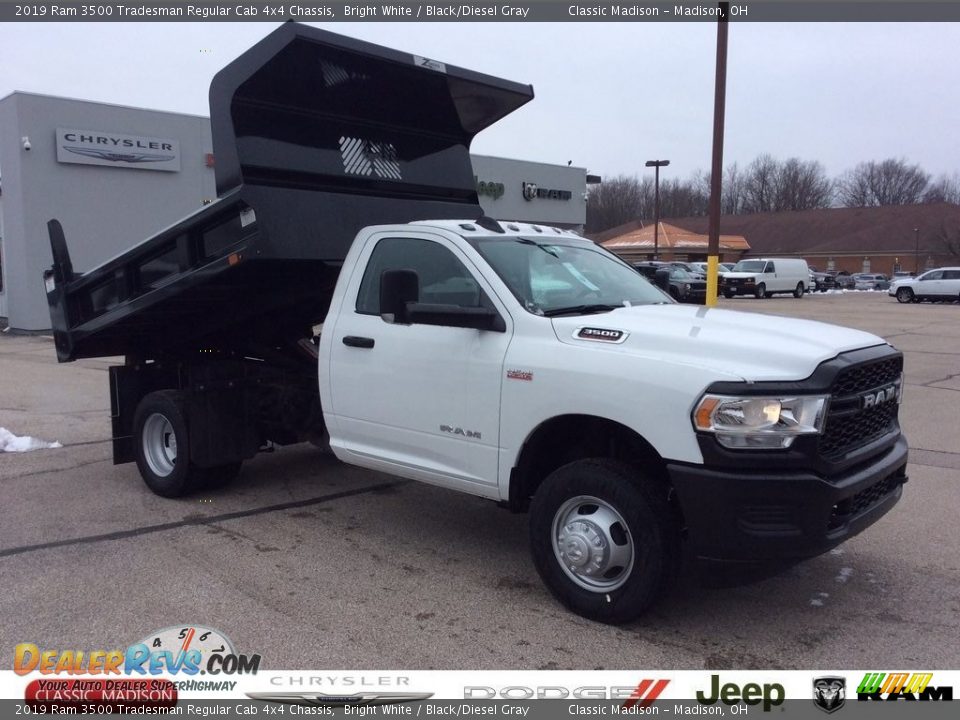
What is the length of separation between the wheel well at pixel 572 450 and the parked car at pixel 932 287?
41.9 meters

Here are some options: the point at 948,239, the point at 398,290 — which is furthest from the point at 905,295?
the point at 398,290

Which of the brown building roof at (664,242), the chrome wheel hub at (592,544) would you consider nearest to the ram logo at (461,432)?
the chrome wheel hub at (592,544)

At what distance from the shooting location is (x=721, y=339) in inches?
165

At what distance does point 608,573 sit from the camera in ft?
14.3

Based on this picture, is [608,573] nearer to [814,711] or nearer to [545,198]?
[814,711]

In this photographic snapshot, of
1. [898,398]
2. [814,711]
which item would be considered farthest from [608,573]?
[898,398]

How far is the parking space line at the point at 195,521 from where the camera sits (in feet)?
18.4

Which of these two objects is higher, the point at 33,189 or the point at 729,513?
the point at 33,189

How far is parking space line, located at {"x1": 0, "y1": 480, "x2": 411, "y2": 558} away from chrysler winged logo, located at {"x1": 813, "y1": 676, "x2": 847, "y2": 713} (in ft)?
13.2

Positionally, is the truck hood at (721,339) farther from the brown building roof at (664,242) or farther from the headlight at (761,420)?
the brown building roof at (664,242)

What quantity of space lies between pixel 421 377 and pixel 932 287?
139 feet

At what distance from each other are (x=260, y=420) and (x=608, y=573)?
140 inches

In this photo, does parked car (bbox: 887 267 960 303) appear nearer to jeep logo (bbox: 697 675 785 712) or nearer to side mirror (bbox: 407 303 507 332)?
side mirror (bbox: 407 303 507 332)

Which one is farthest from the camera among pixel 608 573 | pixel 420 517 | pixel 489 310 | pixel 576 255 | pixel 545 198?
pixel 545 198
